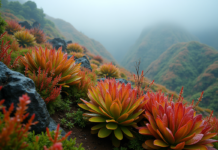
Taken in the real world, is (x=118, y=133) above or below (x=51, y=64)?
below

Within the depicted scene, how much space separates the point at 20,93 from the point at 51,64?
3.84 feet

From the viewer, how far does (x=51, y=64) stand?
2484 millimetres

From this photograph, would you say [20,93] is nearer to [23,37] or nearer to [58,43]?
[23,37]

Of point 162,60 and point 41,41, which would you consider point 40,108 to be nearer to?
point 41,41

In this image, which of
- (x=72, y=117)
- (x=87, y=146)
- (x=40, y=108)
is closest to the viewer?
(x=40, y=108)

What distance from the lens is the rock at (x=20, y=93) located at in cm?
140

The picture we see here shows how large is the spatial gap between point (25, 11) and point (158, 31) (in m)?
72.7

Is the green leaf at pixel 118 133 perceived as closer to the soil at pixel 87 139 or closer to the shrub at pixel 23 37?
the soil at pixel 87 139

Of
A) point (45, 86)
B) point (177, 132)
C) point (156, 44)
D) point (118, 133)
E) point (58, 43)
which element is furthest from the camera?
point (156, 44)

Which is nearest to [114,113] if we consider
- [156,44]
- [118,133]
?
[118,133]

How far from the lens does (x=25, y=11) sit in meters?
26.2

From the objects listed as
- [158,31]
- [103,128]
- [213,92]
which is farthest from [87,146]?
[158,31]

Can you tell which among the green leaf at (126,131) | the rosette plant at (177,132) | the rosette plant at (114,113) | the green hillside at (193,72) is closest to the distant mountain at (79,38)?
the green hillside at (193,72)

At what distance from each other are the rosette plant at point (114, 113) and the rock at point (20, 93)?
2.47 ft
